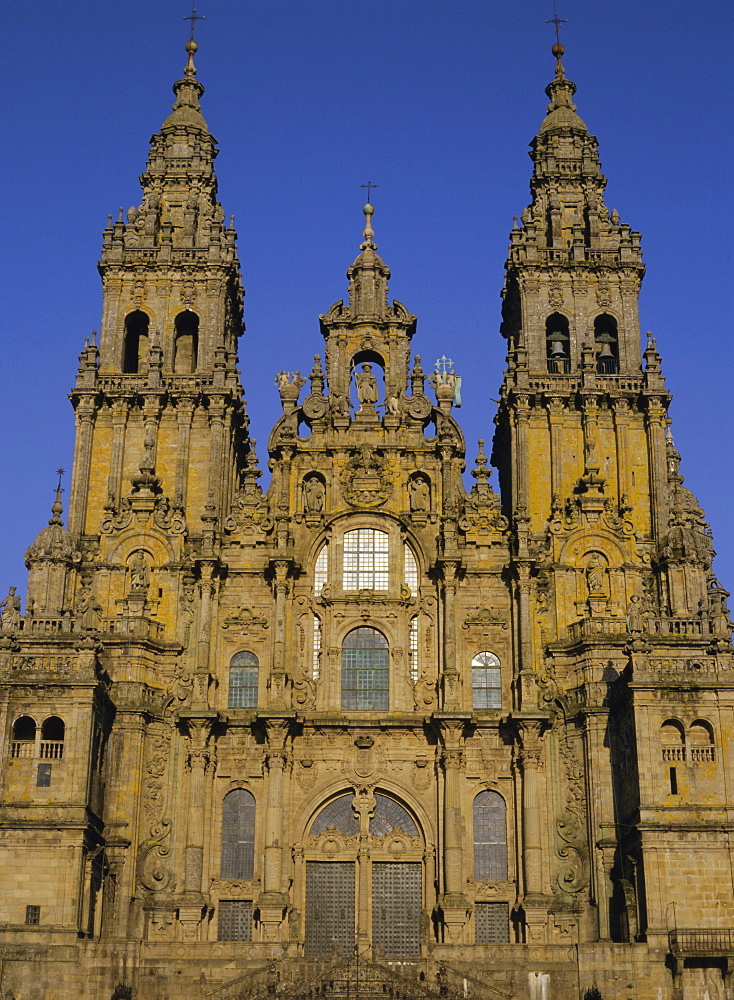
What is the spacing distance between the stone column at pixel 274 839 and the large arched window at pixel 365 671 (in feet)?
9.79

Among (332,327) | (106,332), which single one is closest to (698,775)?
(332,327)

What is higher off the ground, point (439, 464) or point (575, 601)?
point (439, 464)

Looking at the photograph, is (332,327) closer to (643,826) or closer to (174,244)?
(174,244)

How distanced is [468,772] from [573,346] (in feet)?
52.7

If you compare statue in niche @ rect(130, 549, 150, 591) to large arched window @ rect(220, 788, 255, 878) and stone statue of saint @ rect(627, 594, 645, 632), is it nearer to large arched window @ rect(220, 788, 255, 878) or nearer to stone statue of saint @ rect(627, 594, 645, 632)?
large arched window @ rect(220, 788, 255, 878)

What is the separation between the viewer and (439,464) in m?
50.8

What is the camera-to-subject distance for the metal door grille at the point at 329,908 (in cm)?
4553

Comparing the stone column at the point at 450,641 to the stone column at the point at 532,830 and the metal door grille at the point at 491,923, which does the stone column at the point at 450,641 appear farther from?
the metal door grille at the point at 491,923

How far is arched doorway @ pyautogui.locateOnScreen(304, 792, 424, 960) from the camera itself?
150ft

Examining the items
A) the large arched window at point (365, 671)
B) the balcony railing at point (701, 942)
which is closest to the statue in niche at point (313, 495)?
the large arched window at point (365, 671)

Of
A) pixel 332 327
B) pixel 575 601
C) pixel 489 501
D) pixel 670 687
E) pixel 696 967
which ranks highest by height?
pixel 332 327

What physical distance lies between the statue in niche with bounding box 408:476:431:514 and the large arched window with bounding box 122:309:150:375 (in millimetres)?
11303

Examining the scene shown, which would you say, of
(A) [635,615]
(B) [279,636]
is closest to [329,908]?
(B) [279,636]

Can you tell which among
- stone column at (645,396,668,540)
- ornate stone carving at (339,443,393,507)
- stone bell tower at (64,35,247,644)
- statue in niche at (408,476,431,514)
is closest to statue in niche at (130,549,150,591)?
stone bell tower at (64,35,247,644)
